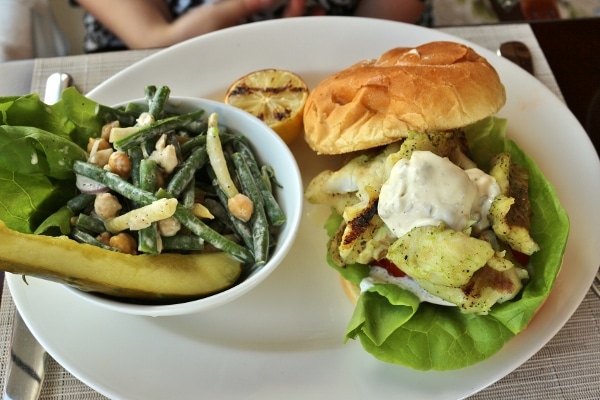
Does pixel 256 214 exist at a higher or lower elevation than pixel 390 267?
higher

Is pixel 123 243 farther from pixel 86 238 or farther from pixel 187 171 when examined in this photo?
pixel 187 171

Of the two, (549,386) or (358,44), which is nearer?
(549,386)

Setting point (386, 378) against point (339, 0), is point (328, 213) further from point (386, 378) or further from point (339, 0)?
point (339, 0)

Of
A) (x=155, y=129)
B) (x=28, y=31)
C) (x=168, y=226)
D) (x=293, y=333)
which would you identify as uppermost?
(x=155, y=129)

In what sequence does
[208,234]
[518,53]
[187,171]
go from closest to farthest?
1. [208,234]
2. [187,171]
3. [518,53]

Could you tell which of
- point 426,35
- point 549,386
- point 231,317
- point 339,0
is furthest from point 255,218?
point 339,0

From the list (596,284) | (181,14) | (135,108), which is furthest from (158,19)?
(596,284)
